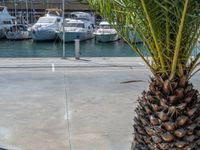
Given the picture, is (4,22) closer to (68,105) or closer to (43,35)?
(43,35)

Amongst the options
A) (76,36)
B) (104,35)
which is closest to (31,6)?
(76,36)

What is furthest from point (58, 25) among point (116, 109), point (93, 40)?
point (116, 109)

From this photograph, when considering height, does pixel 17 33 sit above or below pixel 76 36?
below

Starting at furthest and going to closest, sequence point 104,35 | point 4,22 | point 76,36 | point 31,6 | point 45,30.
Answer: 1. point 31,6
2. point 4,22
3. point 45,30
4. point 104,35
5. point 76,36

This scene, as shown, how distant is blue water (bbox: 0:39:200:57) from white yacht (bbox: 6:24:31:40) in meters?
0.52

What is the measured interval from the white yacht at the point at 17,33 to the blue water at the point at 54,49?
0.52 metres

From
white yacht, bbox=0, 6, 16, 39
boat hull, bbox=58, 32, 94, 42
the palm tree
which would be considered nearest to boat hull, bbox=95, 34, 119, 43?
boat hull, bbox=58, 32, 94, 42

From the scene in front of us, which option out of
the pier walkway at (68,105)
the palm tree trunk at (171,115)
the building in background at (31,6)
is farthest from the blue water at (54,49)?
the palm tree trunk at (171,115)

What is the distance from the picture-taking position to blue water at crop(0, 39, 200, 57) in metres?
27.8

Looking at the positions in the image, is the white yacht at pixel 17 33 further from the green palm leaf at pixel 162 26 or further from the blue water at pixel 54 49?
the green palm leaf at pixel 162 26

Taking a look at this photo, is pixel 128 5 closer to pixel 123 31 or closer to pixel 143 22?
pixel 143 22

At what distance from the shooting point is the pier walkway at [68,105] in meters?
5.63

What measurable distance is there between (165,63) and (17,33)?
1287 inches

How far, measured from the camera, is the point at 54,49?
30.6 meters
